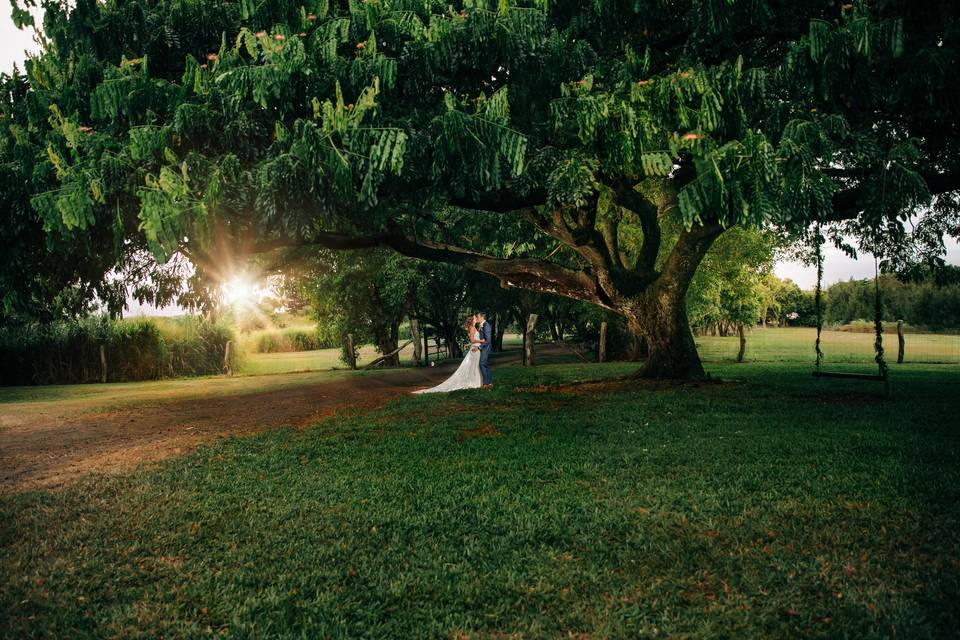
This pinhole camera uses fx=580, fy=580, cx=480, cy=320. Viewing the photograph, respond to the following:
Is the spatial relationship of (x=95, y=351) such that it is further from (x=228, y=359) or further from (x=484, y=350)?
(x=484, y=350)

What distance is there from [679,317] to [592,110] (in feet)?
27.4

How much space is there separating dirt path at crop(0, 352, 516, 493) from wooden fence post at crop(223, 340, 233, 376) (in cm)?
905

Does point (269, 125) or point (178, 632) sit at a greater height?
point (269, 125)

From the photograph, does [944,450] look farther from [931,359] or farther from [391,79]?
[931,359]

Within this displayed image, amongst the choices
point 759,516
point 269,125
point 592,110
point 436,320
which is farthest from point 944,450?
point 436,320

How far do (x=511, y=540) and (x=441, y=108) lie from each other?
5.48 m

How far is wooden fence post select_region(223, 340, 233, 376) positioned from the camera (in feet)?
80.8

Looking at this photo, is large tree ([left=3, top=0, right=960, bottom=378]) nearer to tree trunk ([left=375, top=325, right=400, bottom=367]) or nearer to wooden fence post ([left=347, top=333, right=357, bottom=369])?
wooden fence post ([left=347, top=333, right=357, bottom=369])

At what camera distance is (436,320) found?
29.4m

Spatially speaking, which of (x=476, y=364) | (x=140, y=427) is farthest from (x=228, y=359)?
(x=140, y=427)

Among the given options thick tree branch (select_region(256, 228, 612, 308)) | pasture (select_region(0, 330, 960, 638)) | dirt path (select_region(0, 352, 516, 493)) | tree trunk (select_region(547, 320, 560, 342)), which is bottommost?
pasture (select_region(0, 330, 960, 638))

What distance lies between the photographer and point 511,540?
14.8ft

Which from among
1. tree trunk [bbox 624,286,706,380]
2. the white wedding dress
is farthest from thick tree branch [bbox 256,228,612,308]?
the white wedding dress

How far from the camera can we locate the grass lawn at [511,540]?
3.43 metres
